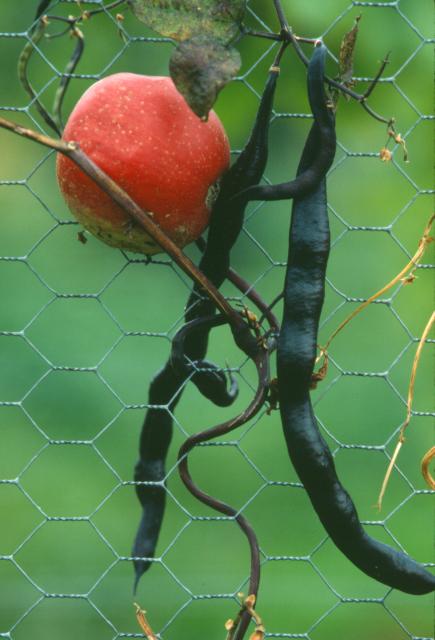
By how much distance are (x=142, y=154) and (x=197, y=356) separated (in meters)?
0.21

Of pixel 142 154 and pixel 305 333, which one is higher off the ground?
pixel 142 154

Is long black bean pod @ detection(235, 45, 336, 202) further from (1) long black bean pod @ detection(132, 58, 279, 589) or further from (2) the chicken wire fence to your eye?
(2) the chicken wire fence

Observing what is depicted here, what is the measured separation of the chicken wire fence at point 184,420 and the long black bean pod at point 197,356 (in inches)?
14.8

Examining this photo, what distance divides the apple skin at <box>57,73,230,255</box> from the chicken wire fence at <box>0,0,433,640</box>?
42cm

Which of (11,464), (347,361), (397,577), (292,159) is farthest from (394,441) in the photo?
(397,577)

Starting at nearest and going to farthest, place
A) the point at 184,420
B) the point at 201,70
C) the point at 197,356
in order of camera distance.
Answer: the point at 201,70 < the point at 197,356 < the point at 184,420

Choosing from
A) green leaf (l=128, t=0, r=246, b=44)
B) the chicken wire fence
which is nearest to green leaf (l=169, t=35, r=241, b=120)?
green leaf (l=128, t=0, r=246, b=44)

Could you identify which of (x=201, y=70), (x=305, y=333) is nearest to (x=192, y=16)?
(x=201, y=70)

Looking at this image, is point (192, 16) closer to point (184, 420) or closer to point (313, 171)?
point (313, 171)

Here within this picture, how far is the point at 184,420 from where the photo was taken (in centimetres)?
197

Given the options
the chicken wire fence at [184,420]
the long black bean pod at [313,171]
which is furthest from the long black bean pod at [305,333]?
the chicken wire fence at [184,420]

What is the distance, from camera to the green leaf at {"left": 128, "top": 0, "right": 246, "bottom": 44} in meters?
0.86

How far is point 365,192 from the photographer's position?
5.62 ft

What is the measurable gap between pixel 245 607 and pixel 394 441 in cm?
97
